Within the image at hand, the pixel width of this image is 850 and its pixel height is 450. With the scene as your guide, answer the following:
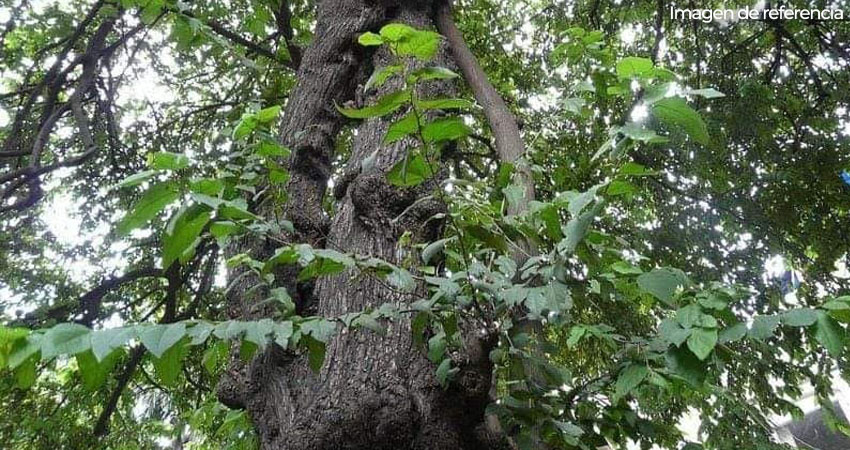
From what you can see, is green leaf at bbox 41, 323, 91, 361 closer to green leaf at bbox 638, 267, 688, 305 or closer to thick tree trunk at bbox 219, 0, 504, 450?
thick tree trunk at bbox 219, 0, 504, 450

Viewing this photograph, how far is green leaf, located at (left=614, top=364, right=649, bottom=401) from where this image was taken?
103 centimetres

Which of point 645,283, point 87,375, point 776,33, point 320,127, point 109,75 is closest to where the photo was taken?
point 87,375

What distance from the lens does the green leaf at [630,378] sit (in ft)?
3.39

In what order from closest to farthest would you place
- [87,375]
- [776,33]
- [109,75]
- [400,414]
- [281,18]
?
1. [87,375]
2. [400,414]
3. [281,18]
4. [776,33]
5. [109,75]

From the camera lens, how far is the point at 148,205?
94 cm

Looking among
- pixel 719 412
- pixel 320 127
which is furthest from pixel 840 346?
pixel 719 412

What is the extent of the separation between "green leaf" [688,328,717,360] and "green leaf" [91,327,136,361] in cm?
81

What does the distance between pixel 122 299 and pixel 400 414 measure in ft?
12.5

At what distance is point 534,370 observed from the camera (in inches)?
53.6

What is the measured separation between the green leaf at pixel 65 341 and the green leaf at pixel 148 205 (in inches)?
8.7

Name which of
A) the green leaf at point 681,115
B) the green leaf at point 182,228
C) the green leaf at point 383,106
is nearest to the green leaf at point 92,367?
the green leaf at point 182,228

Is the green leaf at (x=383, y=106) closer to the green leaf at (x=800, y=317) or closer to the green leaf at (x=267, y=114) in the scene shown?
the green leaf at (x=267, y=114)

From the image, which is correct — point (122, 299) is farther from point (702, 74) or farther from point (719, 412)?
point (702, 74)

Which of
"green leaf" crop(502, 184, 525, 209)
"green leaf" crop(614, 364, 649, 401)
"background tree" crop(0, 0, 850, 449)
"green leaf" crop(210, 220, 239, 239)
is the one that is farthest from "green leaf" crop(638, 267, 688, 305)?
"green leaf" crop(210, 220, 239, 239)
